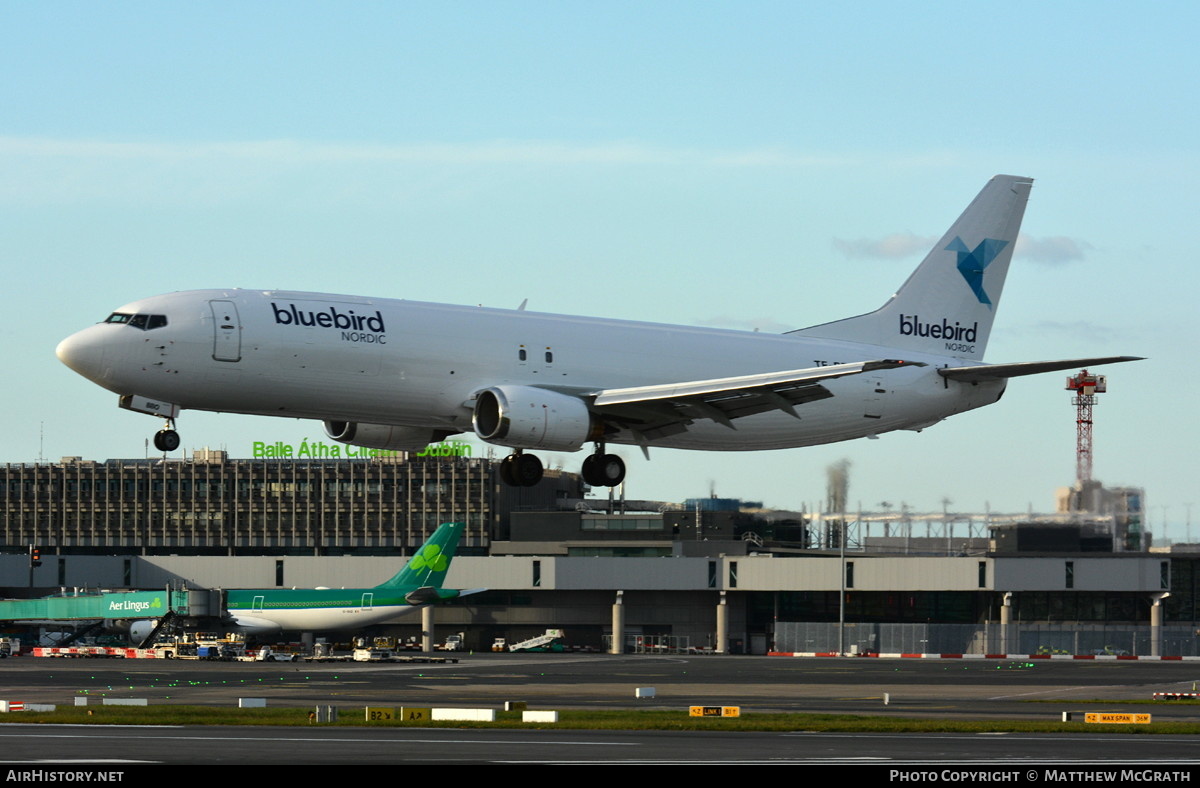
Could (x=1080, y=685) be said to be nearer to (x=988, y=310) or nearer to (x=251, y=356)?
(x=988, y=310)

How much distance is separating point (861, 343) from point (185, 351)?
93.4 feet

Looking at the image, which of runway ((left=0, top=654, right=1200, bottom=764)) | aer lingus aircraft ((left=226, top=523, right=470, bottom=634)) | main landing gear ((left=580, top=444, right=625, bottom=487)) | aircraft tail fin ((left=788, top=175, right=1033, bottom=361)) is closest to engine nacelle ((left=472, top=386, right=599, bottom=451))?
main landing gear ((left=580, top=444, right=625, bottom=487))

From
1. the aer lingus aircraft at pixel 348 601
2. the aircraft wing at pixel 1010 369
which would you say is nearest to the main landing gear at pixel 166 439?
the aircraft wing at pixel 1010 369

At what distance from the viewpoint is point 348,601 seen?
119000mm

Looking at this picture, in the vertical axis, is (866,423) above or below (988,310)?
below

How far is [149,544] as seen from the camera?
185 metres

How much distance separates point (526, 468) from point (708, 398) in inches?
286

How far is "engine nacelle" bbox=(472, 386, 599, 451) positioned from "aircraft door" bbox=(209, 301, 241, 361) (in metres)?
8.22

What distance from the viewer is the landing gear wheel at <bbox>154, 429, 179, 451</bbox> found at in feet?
161

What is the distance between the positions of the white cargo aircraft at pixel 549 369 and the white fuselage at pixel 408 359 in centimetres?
5

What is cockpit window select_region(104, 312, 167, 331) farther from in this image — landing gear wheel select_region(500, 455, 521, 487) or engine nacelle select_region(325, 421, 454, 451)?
landing gear wheel select_region(500, 455, 521, 487)

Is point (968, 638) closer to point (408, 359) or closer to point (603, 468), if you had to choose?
point (603, 468)

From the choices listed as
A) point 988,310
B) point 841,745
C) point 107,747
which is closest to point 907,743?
point 841,745

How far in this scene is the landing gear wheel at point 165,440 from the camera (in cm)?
4897
